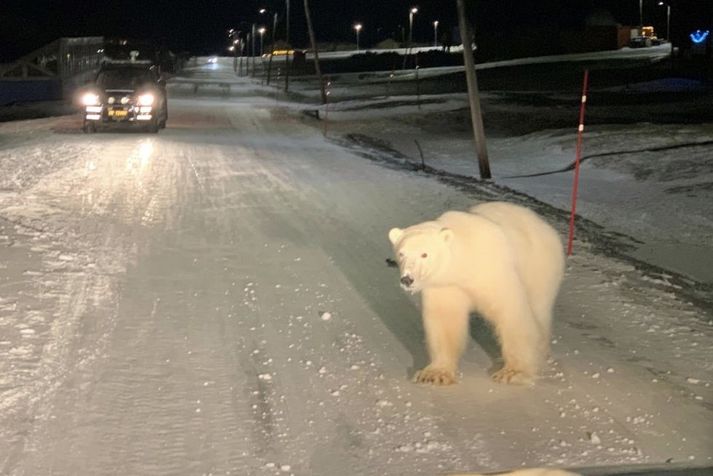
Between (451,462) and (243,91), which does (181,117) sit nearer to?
(243,91)

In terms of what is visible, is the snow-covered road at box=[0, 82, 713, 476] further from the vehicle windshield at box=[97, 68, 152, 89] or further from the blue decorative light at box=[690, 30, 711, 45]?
the blue decorative light at box=[690, 30, 711, 45]

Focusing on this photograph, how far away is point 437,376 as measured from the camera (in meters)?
6.52

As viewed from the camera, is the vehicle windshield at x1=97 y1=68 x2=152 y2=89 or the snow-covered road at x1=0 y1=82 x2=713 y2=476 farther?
the vehicle windshield at x1=97 y1=68 x2=152 y2=89

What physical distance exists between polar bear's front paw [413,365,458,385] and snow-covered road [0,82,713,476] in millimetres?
80

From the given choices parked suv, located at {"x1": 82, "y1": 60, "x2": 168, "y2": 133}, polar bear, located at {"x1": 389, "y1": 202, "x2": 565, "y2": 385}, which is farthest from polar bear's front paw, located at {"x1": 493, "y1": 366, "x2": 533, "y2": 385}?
parked suv, located at {"x1": 82, "y1": 60, "x2": 168, "y2": 133}

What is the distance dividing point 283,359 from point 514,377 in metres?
1.74

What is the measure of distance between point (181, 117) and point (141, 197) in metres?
21.2

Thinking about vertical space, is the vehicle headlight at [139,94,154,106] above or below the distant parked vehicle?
below

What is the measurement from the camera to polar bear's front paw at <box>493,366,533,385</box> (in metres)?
6.53

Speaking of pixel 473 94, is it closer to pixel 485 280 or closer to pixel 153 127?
pixel 153 127

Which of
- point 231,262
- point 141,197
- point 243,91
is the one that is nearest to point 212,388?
point 231,262

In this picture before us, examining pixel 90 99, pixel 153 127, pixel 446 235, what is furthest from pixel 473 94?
pixel 446 235

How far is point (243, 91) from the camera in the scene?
204 ft

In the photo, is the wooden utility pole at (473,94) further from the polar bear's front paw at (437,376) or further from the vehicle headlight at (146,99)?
the polar bear's front paw at (437,376)
